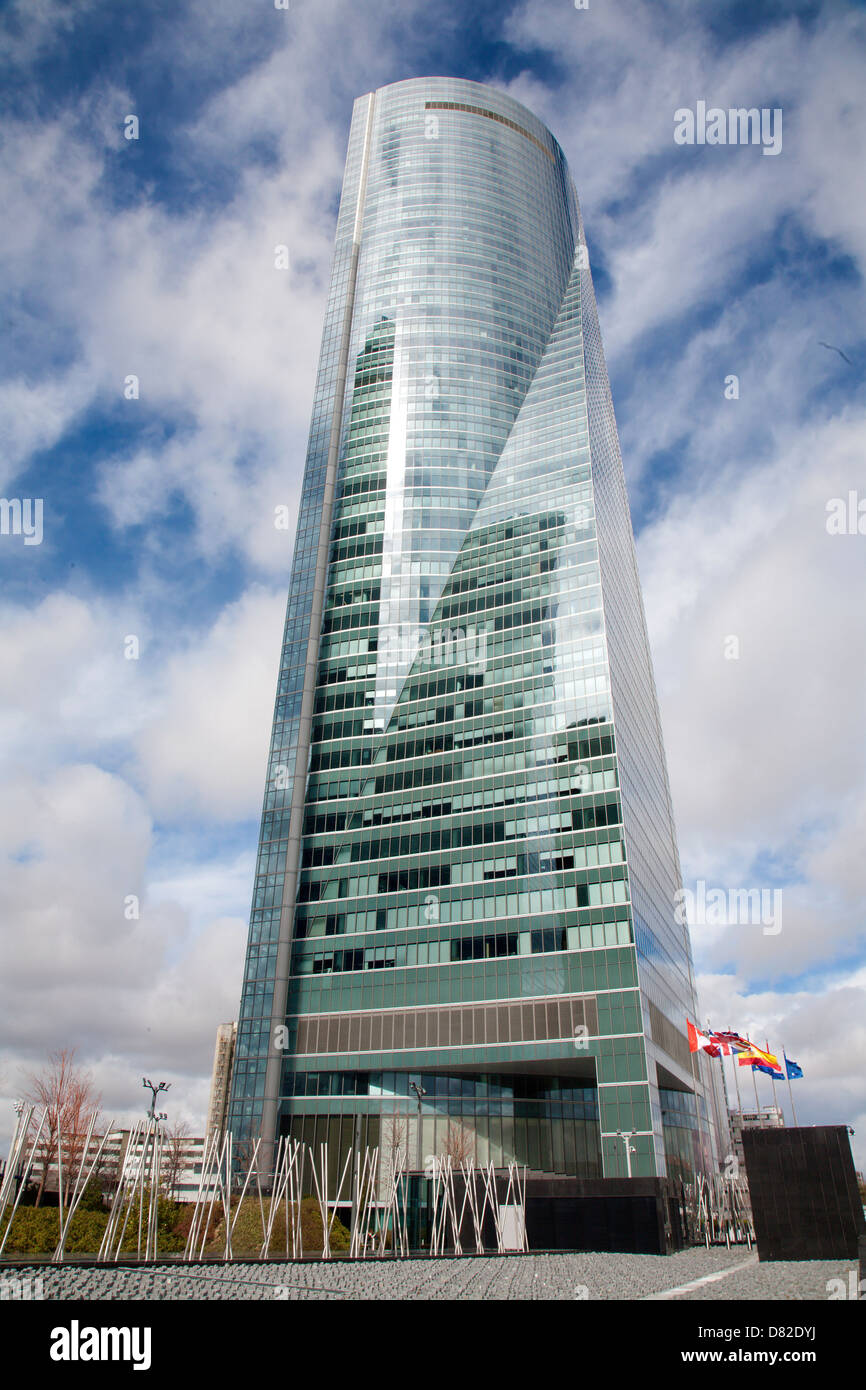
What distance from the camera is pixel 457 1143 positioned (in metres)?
86.3

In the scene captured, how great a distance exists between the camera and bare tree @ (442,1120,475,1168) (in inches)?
3300

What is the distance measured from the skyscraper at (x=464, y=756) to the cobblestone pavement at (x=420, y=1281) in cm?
2713

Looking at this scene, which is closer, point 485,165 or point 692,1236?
point 692,1236

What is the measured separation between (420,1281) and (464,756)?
251 feet

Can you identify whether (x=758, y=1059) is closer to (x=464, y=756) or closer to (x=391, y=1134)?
(x=391, y=1134)

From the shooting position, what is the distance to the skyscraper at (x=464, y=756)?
3607 inches

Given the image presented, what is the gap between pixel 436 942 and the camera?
9775 centimetres

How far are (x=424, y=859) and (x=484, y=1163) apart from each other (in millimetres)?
32621

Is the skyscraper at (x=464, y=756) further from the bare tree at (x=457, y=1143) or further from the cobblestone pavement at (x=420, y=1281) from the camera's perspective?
the cobblestone pavement at (x=420, y=1281)

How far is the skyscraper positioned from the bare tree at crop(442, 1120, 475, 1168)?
0.29 m
